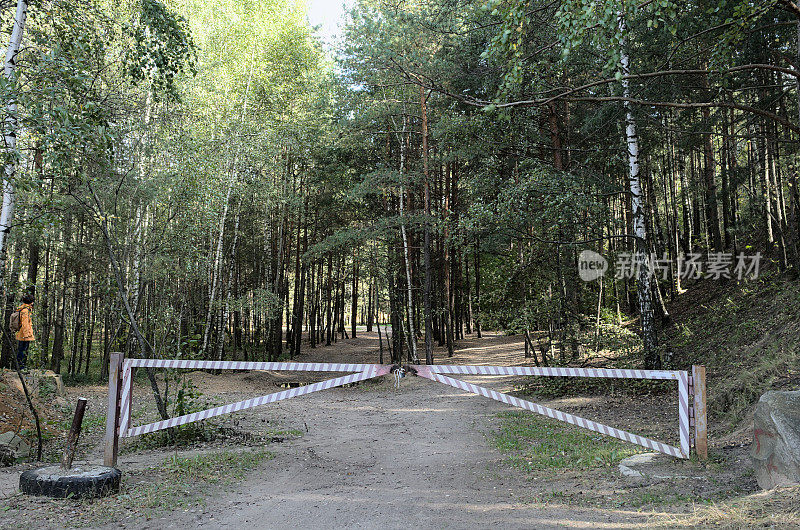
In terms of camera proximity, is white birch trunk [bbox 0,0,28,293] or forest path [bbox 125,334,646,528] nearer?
forest path [bbox 125,334,646,528]

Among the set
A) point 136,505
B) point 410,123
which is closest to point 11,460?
point 136,505

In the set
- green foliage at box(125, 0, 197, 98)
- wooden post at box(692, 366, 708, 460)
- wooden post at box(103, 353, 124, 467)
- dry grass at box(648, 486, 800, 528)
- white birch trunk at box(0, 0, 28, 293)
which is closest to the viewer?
dry grass at box(648, 486, 800, 528)

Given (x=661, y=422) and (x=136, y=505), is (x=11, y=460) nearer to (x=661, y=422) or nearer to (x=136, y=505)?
(x=136, y=505)

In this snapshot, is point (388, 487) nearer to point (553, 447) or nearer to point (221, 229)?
point (553, 447)

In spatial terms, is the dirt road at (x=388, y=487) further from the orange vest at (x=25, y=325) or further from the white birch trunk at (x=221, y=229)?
the white birch trunk at (x=221, y=229)

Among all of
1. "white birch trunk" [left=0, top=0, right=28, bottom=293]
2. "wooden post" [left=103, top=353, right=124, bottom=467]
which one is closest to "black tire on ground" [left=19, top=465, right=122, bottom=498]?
"wooden post" [left=103, top=353, right=124, bottom=467]

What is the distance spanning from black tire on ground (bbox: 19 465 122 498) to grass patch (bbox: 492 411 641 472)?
4.40 m

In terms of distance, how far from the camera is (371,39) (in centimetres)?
1383

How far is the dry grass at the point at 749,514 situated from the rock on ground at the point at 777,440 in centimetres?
18

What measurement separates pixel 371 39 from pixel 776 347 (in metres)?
11.8

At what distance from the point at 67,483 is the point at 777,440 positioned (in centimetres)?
623

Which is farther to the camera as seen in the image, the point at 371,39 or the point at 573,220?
the point at 371,39

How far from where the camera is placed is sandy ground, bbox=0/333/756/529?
4277mm

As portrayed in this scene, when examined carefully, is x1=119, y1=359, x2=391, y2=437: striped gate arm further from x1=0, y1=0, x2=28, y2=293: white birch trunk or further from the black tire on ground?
x1=0, y1=0, x2=28, y2=293: white birch trunk
